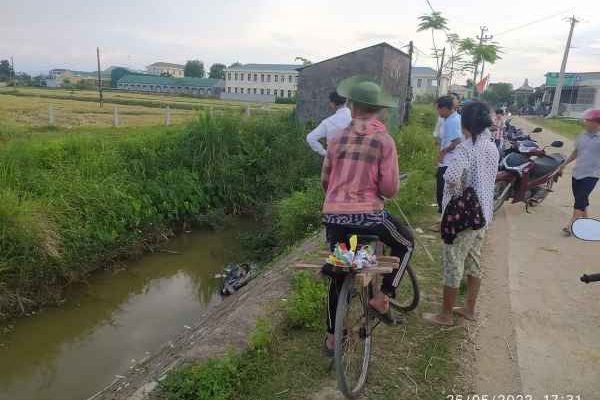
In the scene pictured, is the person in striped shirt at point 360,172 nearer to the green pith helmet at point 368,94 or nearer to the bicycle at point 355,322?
the green pith helmet at point 368,94

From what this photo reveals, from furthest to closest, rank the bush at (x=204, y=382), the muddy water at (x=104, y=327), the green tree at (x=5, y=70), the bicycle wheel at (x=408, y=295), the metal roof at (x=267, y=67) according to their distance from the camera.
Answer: the green tree at (x=5, y=70), the metal roof at (x=267, y=67), the muddy water at (x=104, y=327), the bicycle wheel at (x=408, y=295), the bush at (x=204, y=382)

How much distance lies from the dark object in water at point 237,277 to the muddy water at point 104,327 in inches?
8.9

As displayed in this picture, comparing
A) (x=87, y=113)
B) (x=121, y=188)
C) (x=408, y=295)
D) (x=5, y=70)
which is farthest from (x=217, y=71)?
(x=408, y=295)

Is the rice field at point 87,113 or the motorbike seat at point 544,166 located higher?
the motorbike seat at point 544,166

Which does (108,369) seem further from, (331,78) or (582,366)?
(331,78)

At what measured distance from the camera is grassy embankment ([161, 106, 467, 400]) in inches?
109

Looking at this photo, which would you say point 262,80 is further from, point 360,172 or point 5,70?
point 360,172

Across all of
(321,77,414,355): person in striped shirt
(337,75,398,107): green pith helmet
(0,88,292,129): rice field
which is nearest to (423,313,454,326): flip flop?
(321,77,414,355): person in striped shirt

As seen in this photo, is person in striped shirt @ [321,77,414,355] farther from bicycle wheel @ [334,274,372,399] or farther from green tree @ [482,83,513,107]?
green tree @ [482,83,513,107]

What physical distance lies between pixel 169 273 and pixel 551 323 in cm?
555

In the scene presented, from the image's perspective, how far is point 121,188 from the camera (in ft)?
25.1

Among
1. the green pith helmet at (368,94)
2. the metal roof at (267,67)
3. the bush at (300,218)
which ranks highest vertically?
the metal roof at (267,67)

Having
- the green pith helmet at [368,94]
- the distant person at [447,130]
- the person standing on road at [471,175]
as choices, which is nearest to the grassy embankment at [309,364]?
the person standing on road at [471,175]

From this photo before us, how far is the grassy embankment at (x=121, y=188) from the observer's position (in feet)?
18.7
